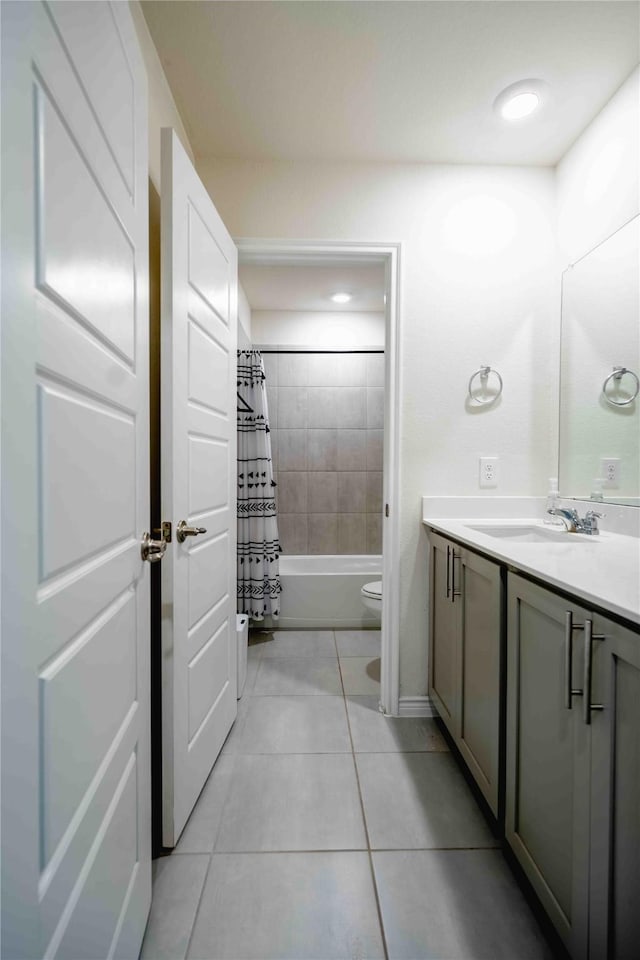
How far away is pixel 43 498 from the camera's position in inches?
22.3

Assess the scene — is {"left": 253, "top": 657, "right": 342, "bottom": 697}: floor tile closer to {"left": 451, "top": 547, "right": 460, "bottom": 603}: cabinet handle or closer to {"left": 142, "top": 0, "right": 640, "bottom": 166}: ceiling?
{"left": 451, "top": 547, "right": 460, "bottom": 603}: cabinet handle

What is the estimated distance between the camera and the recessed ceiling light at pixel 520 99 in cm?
155

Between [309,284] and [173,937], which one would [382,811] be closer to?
[173,937]

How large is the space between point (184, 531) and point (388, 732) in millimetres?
1292

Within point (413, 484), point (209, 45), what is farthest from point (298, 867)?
point (209, 45)

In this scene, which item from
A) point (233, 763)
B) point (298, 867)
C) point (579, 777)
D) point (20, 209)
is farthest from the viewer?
point (233, 763)

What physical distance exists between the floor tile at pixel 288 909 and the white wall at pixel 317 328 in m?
3.52

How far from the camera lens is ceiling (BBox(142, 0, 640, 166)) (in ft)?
4.39

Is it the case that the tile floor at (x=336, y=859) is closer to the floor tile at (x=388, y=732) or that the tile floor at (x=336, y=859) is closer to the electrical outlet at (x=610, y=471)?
the floor tile at (x=388, y=732)

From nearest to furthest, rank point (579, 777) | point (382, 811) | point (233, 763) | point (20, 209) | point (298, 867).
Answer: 1. point (20, 209)
2. point (579, 777)
3. point (298, 867)
4. point (382, 811)
5. point (233, 763)

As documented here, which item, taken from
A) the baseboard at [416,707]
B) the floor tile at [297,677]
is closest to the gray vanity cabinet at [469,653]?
the baseboard at [416,707]

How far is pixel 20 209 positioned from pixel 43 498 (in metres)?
0.35

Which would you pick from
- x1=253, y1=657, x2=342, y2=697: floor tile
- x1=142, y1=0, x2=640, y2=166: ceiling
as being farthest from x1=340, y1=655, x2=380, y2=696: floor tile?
x1=142, y1=0, x2=640, y2=166: ceiling

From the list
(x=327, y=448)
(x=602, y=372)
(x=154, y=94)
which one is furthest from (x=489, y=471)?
(x=327, y=448)
